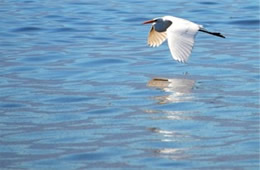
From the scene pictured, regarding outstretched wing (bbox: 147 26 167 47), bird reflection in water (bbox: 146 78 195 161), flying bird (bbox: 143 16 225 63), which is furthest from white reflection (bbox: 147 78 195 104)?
outstretched wing (bbox: 147 26 167 47)

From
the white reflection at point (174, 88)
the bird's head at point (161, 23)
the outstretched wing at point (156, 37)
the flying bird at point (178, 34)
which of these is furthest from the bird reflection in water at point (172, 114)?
the outstretched wing at point (156, 37)

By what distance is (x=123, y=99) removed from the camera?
29.8 feet

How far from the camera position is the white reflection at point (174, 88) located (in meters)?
8.91

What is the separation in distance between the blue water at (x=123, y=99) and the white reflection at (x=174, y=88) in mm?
11

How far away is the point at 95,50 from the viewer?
1254 centimetres

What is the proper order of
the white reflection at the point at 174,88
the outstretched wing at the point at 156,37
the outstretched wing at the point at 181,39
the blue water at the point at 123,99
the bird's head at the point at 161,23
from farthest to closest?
the outstretched wing at the point at 156,37 → the bird's head at the point at 161,23 → the outstretched wing at the point at 181,39 → the white reflection at the point at 174,88 → the blue water at the point at 123,99

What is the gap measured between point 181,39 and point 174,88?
566 millimetres

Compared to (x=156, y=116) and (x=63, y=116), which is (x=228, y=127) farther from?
(x=63, y=116)

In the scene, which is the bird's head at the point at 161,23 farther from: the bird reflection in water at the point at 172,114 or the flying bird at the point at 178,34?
the bird reflection in water at the point at 172,114

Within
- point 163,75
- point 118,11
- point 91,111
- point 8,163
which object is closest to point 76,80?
point 163,75

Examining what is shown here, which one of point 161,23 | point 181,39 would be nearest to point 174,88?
point 181,39

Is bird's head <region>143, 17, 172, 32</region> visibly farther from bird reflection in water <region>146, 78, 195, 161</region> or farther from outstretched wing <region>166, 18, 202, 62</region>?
bird reflection in water <region>146, 78, 195, 161</region>

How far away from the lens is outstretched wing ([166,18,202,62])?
941cm

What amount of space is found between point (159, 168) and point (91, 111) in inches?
87.2
